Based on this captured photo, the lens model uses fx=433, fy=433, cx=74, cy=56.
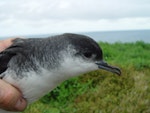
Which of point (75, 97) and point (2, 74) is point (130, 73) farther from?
point (2, 74)

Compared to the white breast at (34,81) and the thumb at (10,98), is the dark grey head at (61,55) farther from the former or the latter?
the thumb at (10,98)

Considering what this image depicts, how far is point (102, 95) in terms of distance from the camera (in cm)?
556

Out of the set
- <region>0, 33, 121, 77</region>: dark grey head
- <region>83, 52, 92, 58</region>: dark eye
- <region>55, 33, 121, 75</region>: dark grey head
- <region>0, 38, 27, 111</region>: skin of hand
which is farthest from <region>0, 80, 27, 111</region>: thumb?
<region>83, 52, 92, 58</region>: dark eye

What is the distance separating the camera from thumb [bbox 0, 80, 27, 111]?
307 cm

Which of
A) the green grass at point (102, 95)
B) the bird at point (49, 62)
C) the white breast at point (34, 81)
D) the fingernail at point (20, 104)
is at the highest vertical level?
the bird at point (49, 62)

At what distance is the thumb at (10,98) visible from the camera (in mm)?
3070

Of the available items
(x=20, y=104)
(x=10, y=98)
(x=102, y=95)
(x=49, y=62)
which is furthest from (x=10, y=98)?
(x=102, y=95)

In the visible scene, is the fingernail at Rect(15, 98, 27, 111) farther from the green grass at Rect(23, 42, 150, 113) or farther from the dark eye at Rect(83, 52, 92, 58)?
the green grass at Rect(23, 42, 150, 113)

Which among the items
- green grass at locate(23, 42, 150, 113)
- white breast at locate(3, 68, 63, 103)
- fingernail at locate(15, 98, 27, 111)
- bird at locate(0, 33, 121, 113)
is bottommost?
green grass at locate(23, 42, 150, 113)

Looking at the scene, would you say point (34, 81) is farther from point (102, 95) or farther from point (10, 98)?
point (102, 95)

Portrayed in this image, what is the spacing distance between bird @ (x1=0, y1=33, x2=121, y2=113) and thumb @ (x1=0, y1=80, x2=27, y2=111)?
5 centimetres

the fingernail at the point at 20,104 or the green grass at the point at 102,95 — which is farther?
the green grass at the point at 102,95

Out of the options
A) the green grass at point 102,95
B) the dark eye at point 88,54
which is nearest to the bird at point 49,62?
the dark eye at point 88,54

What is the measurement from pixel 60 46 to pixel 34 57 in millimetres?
202
